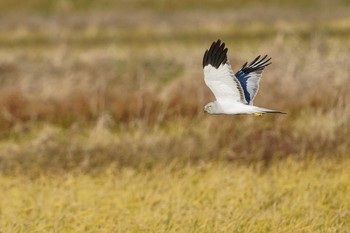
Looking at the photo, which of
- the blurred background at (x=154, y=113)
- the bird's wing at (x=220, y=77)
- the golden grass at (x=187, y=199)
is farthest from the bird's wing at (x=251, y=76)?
the blurred background at (x=154, y=113)

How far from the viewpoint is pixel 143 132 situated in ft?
36.4

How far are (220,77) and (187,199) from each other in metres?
2.19

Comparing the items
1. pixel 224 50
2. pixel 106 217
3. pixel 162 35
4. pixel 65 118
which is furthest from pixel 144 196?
pixel 162 35

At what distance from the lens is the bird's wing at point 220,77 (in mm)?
5906

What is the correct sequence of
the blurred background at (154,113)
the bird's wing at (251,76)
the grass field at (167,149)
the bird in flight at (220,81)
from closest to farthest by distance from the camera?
the bird in flight at (220,81) → the bird's wing at (251,76) → the grass field at (167,149) → the blurred background at (154,113)

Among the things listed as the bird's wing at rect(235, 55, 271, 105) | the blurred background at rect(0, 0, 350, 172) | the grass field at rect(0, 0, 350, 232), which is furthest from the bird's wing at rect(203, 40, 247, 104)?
the blurred background at rect(0, 0, 350, 172)

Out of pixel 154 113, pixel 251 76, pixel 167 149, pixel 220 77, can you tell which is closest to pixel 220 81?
pixel 220 77

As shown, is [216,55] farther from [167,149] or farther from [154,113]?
[154,113]

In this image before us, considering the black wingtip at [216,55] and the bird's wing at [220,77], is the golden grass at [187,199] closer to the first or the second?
the bird's wing at [220,77]

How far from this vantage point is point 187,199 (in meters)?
7.89

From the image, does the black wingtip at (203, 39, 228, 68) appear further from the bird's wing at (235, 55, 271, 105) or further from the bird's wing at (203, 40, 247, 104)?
the bird's wing at (235, 55, 271, 105)

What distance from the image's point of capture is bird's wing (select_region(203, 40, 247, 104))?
591 centimetres

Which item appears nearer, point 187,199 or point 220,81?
point 220,81

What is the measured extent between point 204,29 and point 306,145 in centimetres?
2123
